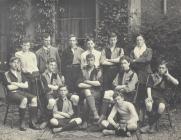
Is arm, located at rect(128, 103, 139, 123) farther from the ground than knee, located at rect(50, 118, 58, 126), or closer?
farther from the ground

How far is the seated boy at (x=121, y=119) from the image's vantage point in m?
8.90

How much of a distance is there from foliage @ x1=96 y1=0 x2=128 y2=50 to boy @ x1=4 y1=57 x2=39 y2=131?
340 centimetres

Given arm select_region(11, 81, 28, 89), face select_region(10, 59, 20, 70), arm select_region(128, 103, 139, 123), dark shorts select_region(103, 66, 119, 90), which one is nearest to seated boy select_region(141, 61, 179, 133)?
arm select_region(128, 103, 139, 123)

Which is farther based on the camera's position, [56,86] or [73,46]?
[73,46]

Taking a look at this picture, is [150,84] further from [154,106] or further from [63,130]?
[63,130]

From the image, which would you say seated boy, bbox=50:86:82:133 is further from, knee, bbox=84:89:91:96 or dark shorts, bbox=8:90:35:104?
dark shorts, bbox=8:90:35:104

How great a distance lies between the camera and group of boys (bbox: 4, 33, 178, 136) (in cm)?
920

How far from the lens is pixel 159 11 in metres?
13.2

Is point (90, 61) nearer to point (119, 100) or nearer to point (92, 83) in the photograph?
point (92, 83)

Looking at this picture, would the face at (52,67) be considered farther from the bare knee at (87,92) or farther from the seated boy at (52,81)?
the bare knee at (87,92)

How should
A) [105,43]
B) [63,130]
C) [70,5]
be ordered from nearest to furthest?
[63,130], [105,43], [70,5]

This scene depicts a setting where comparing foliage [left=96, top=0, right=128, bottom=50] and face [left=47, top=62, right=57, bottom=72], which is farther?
foliage [left=96, top=0, right=128, bottom=50]

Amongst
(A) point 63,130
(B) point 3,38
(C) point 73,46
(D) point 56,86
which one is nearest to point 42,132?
(A) point 63,130

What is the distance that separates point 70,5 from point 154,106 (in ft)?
17.3
